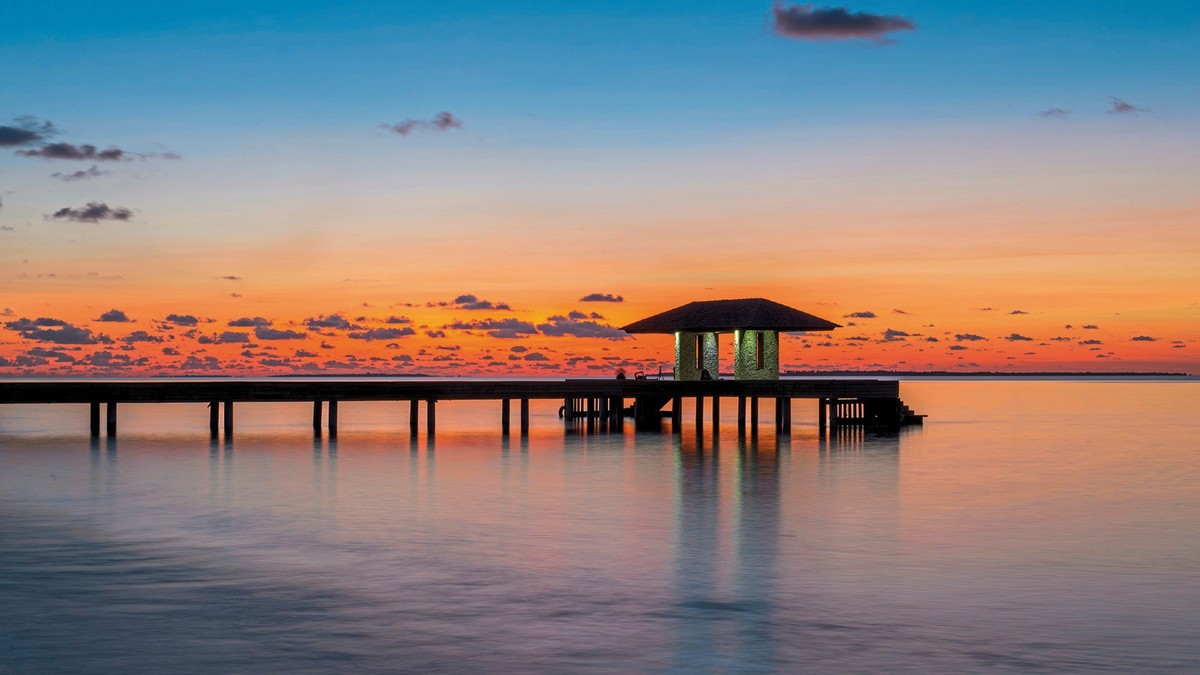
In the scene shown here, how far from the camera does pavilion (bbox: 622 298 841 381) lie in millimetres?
50781

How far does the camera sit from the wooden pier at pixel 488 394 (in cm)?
4381

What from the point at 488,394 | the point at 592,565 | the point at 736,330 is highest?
the point at 736,330

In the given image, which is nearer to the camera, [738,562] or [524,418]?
[738,562]

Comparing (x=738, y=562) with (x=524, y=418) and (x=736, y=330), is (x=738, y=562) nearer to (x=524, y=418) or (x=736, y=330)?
(x=736, y=330)

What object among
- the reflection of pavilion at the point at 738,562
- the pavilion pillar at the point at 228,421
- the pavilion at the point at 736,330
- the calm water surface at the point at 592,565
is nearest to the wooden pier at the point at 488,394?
the pavilion pillar at the point at 228,421

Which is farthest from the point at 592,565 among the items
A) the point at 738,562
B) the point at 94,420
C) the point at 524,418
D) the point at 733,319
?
the point at 94,420

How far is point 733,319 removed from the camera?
2008 inches

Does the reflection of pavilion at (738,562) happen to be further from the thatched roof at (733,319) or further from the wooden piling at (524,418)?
the wooden piling at (524,418)

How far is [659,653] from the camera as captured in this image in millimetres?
12609

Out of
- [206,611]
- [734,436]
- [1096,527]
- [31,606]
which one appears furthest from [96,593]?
[734,436]

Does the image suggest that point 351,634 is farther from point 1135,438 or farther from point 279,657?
point 1135,438

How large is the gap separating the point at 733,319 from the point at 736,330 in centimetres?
49

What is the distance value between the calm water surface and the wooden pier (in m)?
4.68

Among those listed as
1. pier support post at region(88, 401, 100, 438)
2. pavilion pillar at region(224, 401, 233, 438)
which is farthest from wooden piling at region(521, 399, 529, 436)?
pier support post at region(88, 401, 100, 438)
